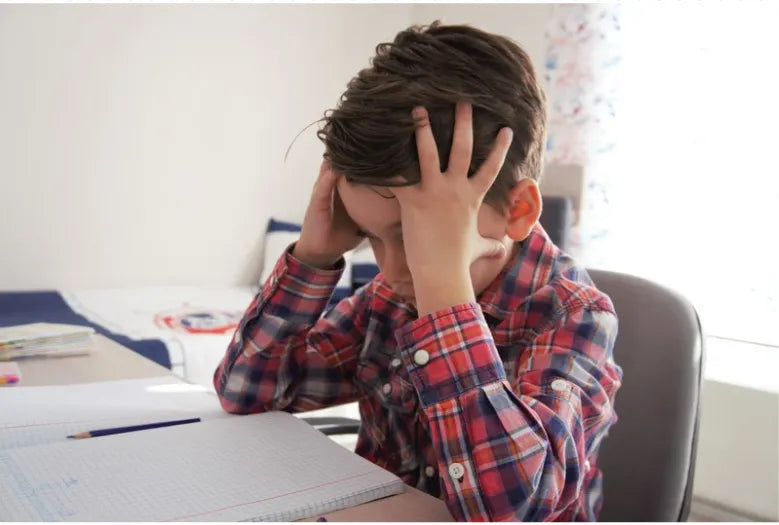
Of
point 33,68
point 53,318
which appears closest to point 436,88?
point 53,318

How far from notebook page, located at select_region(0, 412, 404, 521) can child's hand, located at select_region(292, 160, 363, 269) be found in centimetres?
26

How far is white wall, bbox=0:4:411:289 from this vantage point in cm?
291

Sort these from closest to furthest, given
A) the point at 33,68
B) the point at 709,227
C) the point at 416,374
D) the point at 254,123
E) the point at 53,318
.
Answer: the point at 416,374 → the point at 53,318 → the point at 709,227 → the point at 33,68 → the point at 254,123

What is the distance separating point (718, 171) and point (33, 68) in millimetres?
2647

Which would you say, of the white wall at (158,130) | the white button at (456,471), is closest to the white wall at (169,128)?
the white wall at (158,130)

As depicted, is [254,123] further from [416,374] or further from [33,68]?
[416,374]

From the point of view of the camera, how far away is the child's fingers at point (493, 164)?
76cm

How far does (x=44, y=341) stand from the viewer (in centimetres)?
119

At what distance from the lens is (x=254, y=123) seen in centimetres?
351

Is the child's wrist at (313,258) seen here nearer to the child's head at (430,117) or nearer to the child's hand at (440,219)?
the child's head at (430,117)

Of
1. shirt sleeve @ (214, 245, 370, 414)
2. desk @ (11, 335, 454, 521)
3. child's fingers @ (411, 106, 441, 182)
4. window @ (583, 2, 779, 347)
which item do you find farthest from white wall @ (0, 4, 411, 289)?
child's fingers @ (411, 106, 441, 182)

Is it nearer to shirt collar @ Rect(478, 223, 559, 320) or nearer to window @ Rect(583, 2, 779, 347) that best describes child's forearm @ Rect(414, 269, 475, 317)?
shirt collar @ Rect(478, 223, 559, 320)

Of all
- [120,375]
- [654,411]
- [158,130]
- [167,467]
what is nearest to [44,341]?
[120,375]

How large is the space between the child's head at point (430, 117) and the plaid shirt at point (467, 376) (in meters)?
0.09
